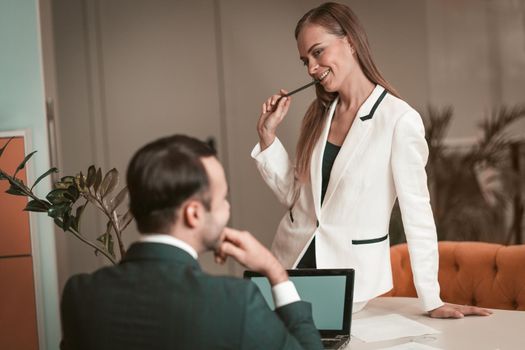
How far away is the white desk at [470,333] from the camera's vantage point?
1.90 meters

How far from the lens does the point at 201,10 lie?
4980 mm

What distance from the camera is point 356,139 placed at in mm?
2367

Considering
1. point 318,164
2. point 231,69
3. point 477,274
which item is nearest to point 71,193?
point 318,164

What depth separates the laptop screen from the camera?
1.98m

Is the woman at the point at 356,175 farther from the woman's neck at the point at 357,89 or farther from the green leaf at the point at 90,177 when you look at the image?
the green leaf at the point at 90,177

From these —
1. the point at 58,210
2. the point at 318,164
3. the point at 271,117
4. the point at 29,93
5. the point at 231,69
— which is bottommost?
the point at 58,210

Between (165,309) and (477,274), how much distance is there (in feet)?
5.93

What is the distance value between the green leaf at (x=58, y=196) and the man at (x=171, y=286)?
1.06 meters

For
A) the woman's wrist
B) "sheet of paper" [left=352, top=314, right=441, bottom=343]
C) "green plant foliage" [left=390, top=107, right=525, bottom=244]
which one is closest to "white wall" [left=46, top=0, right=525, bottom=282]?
"green plant foliage" [left=390, top=107, right=525, bottom=244]

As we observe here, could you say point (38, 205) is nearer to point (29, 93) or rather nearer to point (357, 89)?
point (29, 93)

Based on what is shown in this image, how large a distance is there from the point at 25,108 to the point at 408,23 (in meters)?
3.22

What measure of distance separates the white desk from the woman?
0.05 m

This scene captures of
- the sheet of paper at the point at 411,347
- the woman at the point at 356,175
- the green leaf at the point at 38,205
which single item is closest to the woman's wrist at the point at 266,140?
the woman at the point at 356,175

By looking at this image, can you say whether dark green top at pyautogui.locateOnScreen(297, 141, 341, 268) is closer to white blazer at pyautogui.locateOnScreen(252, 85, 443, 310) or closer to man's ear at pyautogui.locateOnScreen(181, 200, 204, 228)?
white blazer at pyautogui.locateOnScreen(252, 85, 443, 310)
